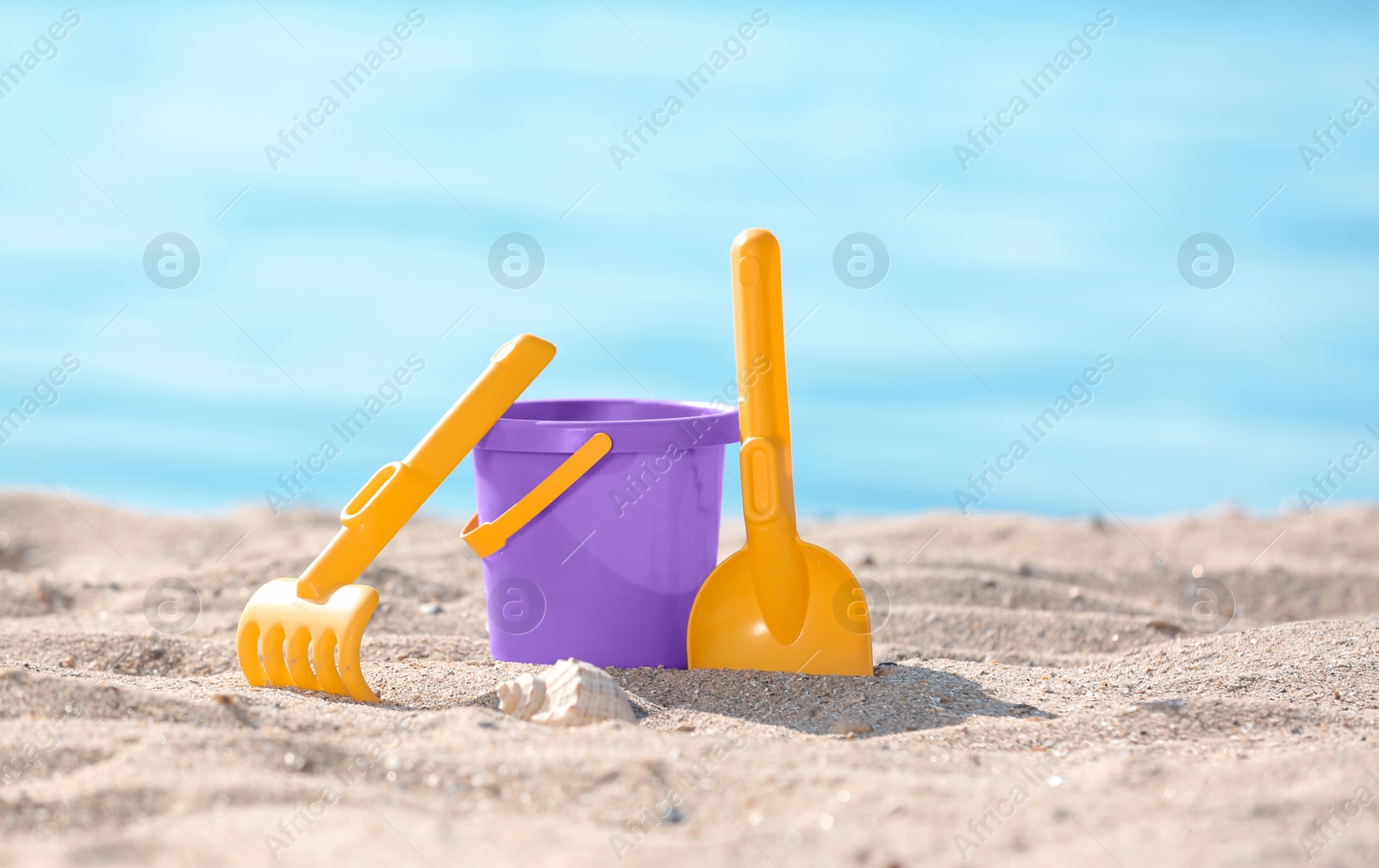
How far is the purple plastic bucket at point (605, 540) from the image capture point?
229 cm

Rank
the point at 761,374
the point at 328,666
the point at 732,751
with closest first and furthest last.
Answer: the point at 732,751 < the point at 328,666 < the point at 761,374

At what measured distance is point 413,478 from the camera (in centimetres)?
228

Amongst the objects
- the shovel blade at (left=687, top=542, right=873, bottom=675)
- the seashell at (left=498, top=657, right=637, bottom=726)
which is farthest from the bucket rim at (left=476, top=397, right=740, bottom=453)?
the seashell at (left=498, top=657, right=637, bottom=726)

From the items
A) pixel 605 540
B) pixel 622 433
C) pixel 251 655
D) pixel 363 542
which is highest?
pixel 622 433

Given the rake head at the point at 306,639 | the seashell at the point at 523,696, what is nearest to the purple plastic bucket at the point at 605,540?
the rake head at the point at 306,639

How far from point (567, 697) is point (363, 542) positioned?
64 centimetres

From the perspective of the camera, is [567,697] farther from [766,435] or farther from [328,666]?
[766,435]

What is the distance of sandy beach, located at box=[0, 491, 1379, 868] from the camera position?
51.3 inches

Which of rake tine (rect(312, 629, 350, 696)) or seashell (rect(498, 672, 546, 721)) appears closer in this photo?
seashell (rect(498, 672, 546, 721))

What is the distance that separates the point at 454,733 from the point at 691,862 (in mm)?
544

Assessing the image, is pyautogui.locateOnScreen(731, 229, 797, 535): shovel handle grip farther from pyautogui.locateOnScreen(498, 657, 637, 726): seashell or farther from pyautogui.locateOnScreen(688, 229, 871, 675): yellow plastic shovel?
pyautogui.locateOnScreen(498, 657, 637, 726): seashell

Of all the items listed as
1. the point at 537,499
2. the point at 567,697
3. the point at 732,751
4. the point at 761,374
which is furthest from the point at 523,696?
the point at 761,374

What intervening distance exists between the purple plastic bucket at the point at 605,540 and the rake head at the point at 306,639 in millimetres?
347

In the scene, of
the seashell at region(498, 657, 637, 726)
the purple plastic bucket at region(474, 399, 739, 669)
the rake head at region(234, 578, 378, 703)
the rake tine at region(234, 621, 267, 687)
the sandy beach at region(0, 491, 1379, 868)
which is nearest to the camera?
the sandy beach at region(0, 491, 1379, 868)
